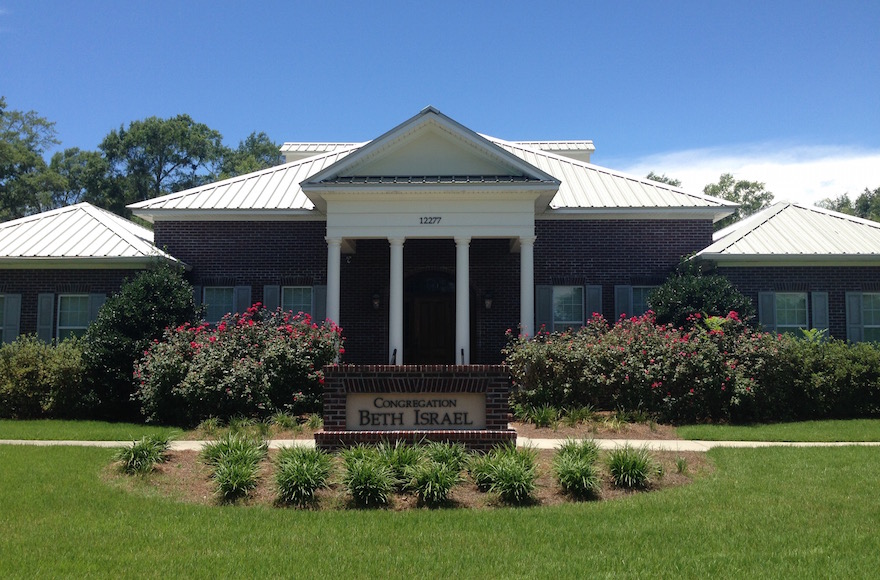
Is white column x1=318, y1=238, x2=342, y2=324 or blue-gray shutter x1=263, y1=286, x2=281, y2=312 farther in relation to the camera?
blue-gray shutter x1=263, y1=286, x2=281, y2=312

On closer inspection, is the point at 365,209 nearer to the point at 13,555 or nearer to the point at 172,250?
the point at 172,250

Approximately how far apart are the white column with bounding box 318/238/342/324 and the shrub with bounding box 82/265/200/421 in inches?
123

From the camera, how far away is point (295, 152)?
26969 mm

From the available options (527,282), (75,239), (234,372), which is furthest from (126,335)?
(527,282)

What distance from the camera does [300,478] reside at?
876 centimetres

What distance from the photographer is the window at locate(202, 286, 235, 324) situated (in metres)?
19.8

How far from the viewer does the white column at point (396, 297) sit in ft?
57.4

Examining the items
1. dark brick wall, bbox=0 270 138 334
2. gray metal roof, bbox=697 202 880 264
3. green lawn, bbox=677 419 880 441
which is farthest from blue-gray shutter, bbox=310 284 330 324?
green lawn, bbox=677 419 880 441

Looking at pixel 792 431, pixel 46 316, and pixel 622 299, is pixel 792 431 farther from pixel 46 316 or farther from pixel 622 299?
pixel 46 316

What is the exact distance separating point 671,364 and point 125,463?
32.1 ft

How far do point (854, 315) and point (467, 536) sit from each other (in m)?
15.3

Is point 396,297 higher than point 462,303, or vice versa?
point 396,297

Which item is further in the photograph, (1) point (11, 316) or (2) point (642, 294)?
(2) point (642, 294)

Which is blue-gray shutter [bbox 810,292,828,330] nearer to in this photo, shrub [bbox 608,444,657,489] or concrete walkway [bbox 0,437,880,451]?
concrete walkway [bbox 0,437,880,451]
